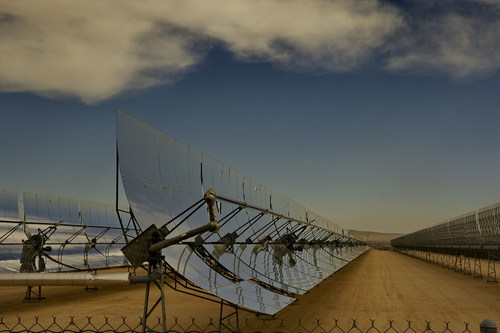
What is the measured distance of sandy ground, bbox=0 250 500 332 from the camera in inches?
590

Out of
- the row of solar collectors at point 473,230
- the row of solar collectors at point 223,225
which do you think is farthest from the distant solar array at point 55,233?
the row of solar collectors at point 473,230

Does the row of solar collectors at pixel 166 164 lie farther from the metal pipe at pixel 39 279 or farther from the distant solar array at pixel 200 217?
the metal pipe at pixel 39 279

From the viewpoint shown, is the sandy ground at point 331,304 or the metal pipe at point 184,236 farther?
the sandy ground at point 331,304

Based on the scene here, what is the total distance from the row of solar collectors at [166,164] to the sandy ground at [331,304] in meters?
3.84

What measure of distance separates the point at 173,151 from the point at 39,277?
32.5ft

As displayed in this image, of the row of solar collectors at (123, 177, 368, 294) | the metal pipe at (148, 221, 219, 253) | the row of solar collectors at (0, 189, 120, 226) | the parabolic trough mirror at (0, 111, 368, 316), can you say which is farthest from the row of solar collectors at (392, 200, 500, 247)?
the metal pipe at (148, 221, 219, 253)

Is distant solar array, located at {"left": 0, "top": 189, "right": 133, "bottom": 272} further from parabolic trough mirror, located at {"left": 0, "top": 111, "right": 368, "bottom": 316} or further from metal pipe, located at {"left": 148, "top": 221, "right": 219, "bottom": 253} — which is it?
metal pipe, located at {"left": 148, "top": 221, "right": 219, "bottom": 253}

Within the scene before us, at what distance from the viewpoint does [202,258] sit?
10.4 meters

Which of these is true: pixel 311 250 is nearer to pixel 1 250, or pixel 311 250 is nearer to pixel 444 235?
pixel 1 250

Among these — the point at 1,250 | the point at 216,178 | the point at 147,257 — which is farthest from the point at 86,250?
the point at 147,257

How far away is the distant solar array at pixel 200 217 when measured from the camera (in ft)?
28.2

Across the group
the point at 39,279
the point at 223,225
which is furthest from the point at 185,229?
the point at 39,279

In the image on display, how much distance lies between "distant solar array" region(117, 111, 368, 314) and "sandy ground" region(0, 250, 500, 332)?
1.43 meters

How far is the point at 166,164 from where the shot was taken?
1026 cm
